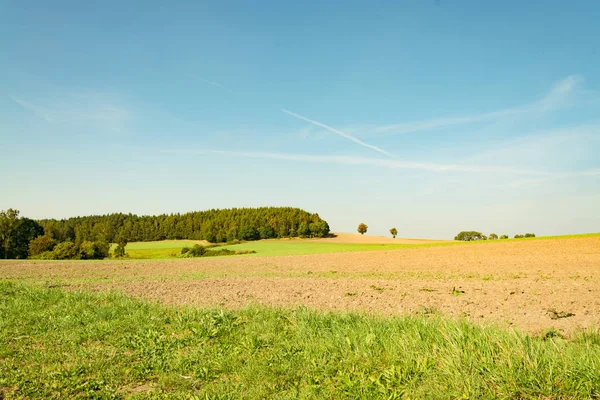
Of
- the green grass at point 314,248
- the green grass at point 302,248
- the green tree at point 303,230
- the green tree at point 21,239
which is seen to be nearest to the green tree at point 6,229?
the green tree at point 21,239

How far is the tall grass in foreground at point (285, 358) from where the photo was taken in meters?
4.56

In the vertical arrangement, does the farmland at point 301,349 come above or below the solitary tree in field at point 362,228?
below

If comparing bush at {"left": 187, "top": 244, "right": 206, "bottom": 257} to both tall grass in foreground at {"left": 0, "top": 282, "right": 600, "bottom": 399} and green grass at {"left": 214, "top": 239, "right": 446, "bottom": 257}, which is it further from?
tall grass in foreground at {"left": 0, "top": 282, "right": 600, "bottom": 399}

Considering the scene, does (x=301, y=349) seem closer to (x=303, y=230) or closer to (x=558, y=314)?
(x=558, y=314)

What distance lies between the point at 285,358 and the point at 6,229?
75.6 meters

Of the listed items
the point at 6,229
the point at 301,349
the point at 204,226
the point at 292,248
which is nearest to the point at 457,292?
the point at 301,349

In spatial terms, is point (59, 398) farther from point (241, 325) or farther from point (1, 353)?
point (241, 325)

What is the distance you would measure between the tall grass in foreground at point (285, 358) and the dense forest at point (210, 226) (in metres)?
84.3

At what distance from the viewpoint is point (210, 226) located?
102 meters

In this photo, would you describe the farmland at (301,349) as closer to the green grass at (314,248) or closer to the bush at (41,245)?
the green grass at (314,248)

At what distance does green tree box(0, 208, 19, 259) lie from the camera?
2507 inches

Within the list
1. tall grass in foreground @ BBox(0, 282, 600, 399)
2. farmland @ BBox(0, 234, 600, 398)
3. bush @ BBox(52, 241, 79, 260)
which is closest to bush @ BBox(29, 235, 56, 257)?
bush @ BBox(52, 241, 79, 260)

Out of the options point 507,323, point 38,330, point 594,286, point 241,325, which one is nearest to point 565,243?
point 594,286

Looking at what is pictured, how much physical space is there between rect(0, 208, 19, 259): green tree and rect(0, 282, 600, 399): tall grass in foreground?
2701 inches
